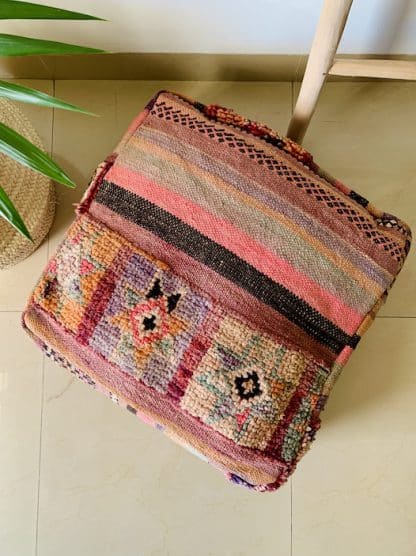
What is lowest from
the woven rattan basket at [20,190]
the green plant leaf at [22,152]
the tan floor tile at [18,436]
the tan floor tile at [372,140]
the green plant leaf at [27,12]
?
the tan floor tile at [18,436]

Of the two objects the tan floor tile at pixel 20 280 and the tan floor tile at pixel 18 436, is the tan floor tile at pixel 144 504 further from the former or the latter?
the tan floor tile at pixel 20 280

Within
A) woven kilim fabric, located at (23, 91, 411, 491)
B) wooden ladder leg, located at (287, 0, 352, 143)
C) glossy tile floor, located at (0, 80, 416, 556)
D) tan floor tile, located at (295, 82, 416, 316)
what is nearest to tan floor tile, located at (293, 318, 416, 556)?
glossy tile floor, located at (0, 80, 416, 556)

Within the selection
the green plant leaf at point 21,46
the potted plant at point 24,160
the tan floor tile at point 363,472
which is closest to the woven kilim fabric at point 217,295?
the potted plant at point 24,160

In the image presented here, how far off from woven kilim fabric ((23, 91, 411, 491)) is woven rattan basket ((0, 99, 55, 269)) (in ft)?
0.53

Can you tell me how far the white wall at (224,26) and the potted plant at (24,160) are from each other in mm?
222

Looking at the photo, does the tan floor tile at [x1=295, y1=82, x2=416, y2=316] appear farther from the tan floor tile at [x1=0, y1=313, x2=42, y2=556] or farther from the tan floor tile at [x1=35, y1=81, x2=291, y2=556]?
the tan floor tile at [x1=0, y1=313, x2=42, y2=556]

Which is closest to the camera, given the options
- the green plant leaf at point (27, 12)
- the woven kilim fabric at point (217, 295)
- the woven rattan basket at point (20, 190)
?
the green plant leaf at point (27, 12)

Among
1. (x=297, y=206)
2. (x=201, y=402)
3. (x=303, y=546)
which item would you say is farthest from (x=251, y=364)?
(x=303, y=546)

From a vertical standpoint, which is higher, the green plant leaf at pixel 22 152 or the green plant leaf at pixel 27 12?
the green plant leaf at pixel 27 12

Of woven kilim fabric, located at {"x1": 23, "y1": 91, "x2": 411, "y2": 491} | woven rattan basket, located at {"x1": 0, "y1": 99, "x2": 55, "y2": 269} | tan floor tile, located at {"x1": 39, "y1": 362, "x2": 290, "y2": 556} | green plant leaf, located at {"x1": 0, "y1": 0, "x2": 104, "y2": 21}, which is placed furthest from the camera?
tan floor tile, located at {"x1": 39, "y1": 362, "x2": 290, "y2": 556}

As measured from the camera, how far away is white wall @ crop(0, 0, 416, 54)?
99 centimetres

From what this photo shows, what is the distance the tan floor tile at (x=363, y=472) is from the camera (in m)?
1.12

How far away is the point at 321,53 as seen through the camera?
802 mm

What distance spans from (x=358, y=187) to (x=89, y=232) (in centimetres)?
60
